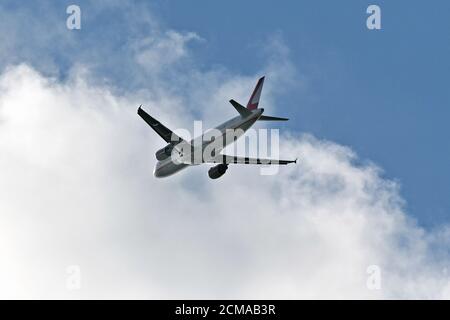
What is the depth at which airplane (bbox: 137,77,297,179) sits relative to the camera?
7238cm

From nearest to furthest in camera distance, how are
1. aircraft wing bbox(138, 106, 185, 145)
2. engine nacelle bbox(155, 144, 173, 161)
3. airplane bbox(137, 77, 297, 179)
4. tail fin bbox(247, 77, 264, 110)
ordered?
aircraft wing bbox(138, 106, 185, 145)
airplane bbox(137, 77, 297, 179)
engine nacelle bbox(155, 144, 173, 161)
tail fin bbox(247, 77, 264, 110)

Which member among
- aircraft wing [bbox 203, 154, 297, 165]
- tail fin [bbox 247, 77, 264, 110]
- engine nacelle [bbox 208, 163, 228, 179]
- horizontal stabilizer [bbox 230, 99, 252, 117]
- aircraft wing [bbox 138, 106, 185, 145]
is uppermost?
tail fin [bbox 247, 77, 264, 110]

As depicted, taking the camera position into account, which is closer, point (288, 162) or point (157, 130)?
point (157, 130)

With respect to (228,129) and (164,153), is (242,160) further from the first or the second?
(164,153)

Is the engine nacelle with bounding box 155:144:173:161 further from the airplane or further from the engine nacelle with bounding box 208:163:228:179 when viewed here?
the engine nacelle with bounding box 208:163:228:179

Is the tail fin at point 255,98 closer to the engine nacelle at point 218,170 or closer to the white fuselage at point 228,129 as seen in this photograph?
the white fuselage at point 228,129

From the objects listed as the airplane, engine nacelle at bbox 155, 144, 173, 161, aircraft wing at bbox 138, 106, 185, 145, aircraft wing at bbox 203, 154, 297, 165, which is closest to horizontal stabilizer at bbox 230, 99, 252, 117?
the airplane

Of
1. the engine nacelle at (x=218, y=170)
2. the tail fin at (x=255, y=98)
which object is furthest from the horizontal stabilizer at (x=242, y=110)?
the engine nacelle at (x=218, y=170)

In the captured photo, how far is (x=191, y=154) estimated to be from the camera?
75688mm

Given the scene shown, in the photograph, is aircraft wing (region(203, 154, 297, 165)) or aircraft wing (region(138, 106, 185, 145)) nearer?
aircraft wing (region(138, 106, 185, 145))
